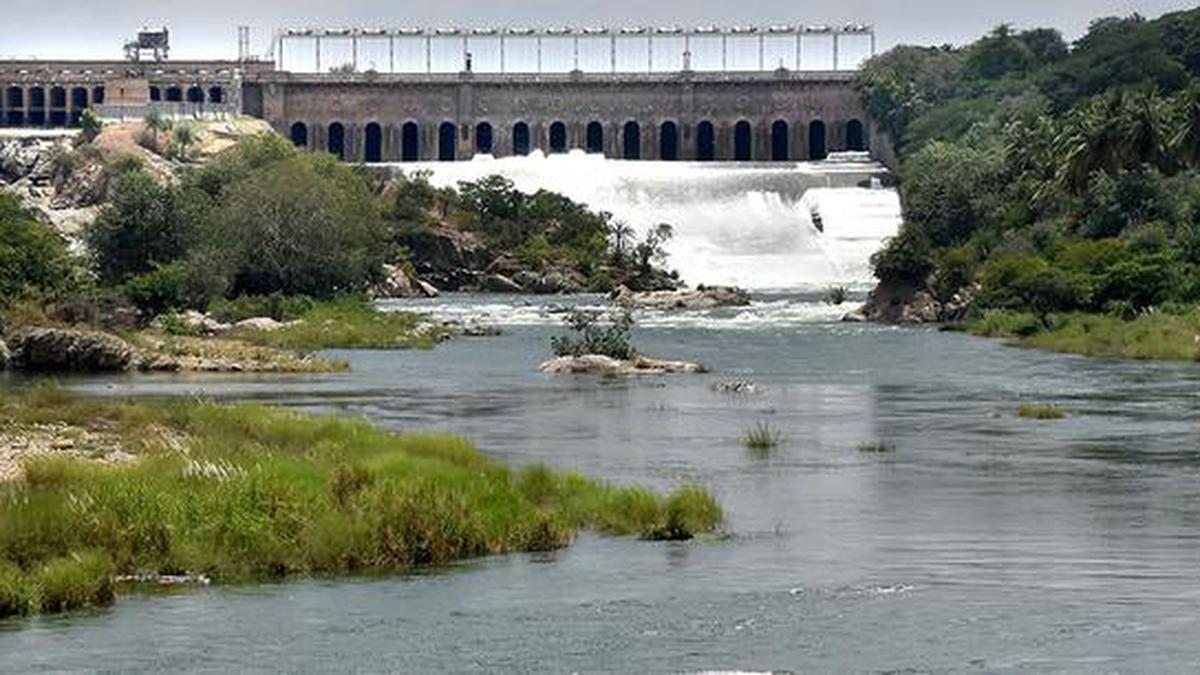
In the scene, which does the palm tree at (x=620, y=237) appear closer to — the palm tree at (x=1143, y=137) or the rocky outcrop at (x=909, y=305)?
the rocky outcrop at (x=909, y=305)

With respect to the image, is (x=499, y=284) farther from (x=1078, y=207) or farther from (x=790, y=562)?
(x=790, y=562)

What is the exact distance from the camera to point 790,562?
46.0 meters

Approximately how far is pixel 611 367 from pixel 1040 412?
22.0 metres

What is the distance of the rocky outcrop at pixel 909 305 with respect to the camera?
12462cm

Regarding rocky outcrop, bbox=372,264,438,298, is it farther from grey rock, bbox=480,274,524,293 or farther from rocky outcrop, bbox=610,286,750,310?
rocky outcrop, bbox=610,286,750,310

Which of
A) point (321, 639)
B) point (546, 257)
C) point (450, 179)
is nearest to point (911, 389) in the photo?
point (321, 639)

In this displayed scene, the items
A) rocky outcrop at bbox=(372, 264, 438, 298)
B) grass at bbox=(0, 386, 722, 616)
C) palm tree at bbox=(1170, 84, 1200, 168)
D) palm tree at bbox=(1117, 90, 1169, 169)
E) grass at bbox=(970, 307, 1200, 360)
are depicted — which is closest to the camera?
grass at bbox=(0, 386, 722, 616)

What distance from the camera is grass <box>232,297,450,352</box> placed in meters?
105

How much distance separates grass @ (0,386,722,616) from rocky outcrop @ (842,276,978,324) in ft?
Result: 244

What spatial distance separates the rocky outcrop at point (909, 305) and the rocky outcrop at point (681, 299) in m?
13.4

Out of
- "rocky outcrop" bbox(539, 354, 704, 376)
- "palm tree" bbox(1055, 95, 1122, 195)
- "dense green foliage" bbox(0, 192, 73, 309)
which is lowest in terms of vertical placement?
"rocky outcrop" bbox(539, 354, 704, 376)

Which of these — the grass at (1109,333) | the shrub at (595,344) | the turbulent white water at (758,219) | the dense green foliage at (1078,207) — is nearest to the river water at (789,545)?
the shrub at (595,344)

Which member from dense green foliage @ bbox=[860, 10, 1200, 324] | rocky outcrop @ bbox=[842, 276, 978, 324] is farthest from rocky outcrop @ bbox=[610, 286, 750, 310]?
rocky outcrop @ bbox=[842, 276, 978, 324]

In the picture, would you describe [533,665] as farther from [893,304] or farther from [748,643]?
[893,304]
